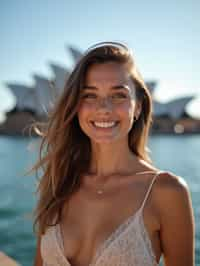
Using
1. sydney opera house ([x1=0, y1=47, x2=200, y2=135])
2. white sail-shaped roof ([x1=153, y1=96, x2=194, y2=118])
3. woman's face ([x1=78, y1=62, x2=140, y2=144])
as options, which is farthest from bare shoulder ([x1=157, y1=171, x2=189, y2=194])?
white sail-shaped roof ([x1=153, y1=96, x2=194, y2=118])

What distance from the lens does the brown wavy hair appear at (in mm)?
1257

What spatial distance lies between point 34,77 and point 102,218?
32675mm

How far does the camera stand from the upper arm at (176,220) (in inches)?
41.6

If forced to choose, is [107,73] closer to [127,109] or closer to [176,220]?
[127,109]

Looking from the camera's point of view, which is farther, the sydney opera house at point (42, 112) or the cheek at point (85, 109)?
the sydney opera house at point (42, 112)

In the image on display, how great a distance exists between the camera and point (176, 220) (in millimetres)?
1062

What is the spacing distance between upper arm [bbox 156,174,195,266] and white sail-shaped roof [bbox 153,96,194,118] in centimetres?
3634

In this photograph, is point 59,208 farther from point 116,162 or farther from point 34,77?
point 34,77

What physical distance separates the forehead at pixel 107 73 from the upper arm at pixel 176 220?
36cm

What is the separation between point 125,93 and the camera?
1.19m

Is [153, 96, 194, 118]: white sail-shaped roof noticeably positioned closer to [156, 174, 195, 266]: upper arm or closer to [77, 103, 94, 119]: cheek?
[77, 103, 94, 119]: cheek

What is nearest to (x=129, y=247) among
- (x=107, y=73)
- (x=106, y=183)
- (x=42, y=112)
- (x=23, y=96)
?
(x=106, y=183)

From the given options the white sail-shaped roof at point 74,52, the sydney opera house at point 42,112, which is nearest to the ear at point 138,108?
the white sail-shaped roof at point 74,52

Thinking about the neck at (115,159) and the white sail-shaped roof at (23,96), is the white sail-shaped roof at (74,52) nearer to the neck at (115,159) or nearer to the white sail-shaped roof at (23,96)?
the white sail-shaped roof at (23,96)
